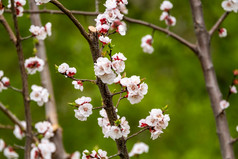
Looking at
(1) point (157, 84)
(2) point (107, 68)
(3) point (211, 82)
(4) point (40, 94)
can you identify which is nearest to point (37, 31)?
(4) point (40, 94)

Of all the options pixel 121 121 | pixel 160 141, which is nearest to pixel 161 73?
pixel 160 141

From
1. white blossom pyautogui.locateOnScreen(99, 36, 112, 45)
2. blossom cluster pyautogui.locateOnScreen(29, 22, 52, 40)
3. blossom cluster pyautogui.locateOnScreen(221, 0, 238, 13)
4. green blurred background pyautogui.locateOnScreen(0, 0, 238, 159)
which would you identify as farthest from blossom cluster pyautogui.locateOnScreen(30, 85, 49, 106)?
green blurred background pyautogui.locateOnScreen(0, 0, 238, 159)

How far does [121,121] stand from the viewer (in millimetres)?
1452

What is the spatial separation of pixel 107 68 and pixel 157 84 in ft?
13.7

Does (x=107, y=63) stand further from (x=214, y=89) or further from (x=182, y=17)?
(x=182, y=17)

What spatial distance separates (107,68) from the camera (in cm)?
129

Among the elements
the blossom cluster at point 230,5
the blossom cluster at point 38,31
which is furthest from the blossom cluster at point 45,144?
the blossom cluster at point 230,5

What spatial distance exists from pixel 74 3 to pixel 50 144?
4.14 meters

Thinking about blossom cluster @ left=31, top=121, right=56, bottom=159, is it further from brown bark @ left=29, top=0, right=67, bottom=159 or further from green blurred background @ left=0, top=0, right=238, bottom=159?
green blurred background @ left=0, top=0, right=238, bottom=159

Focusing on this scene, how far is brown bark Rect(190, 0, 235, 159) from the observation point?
2293 millimetres

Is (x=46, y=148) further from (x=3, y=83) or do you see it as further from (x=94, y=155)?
(x=94, y=155)

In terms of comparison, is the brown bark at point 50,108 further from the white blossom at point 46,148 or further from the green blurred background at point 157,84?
the green blurred background at point 157,84

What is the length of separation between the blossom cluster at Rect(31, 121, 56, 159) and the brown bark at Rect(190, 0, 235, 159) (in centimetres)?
116

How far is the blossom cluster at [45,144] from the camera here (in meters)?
2.29
